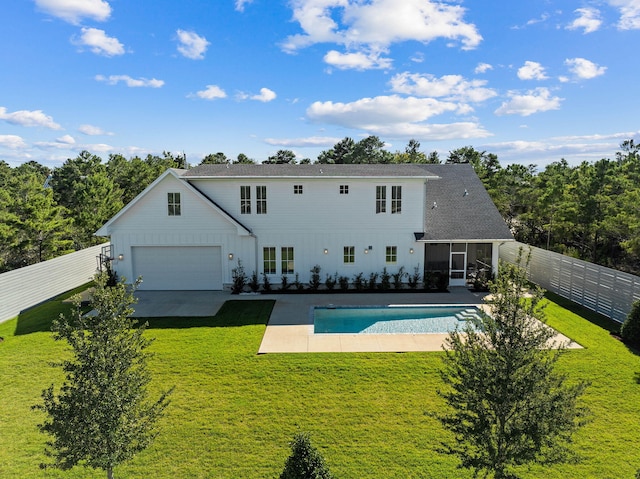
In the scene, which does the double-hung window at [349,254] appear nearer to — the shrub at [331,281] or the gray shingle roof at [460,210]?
the shrub at [331,281]

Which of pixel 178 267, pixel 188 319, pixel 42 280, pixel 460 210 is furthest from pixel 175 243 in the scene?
pixel 460 210

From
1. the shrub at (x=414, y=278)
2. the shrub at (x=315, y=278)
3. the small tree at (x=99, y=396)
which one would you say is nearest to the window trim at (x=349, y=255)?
the shrub at (x=315, y=278)

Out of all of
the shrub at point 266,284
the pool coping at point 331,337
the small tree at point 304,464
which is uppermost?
the small tree at point 304,464

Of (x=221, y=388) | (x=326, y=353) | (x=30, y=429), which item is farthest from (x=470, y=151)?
(x=30, y=429)

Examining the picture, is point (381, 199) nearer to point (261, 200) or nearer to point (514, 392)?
point (261, 200)

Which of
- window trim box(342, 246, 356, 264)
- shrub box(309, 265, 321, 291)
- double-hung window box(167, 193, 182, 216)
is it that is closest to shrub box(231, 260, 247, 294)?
shrub box(309, 265, 321, 291)

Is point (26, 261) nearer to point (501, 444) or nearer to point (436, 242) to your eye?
point (436, 242)

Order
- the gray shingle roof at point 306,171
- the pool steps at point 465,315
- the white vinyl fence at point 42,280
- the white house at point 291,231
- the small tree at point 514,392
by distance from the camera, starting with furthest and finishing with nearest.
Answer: the gray shingle roof at point 306,171
the white house at point 291,231
the pool steps at point 465,315
the white vinyl fence at point 42,280
the small tree at point 514,392
